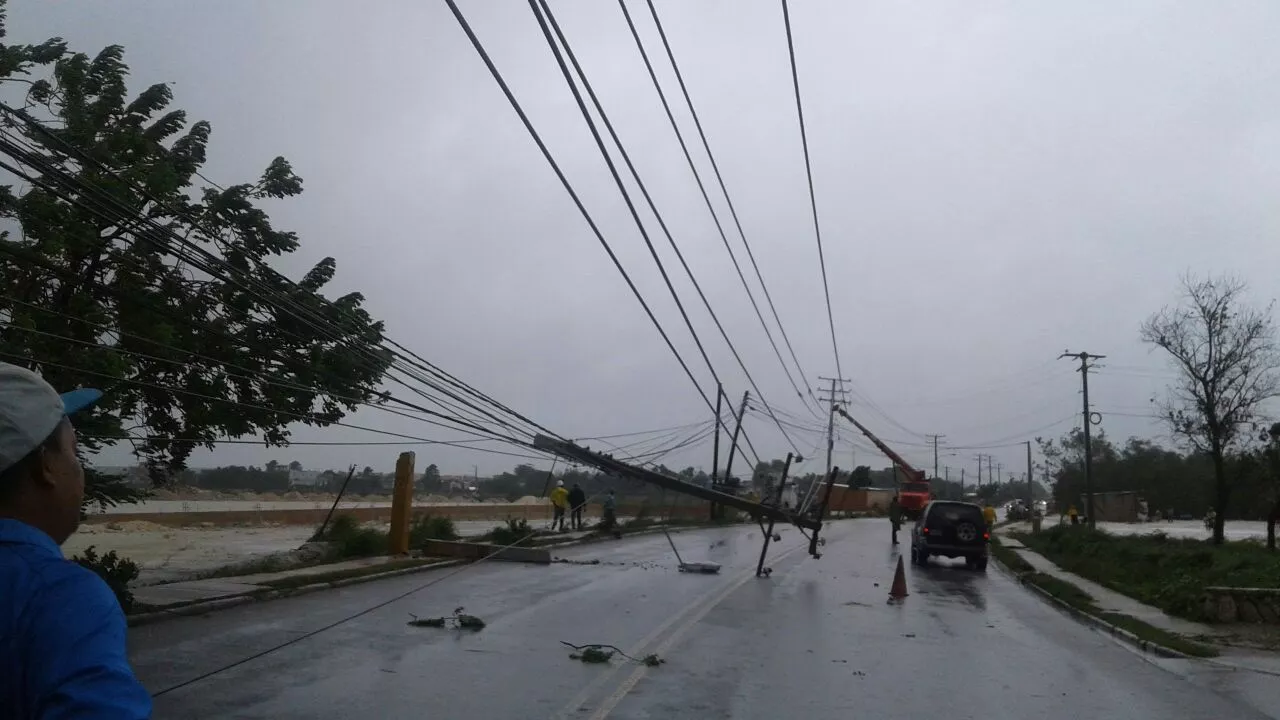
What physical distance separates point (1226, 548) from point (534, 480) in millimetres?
53811

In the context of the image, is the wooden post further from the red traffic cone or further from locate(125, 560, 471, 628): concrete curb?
the red traffic cone

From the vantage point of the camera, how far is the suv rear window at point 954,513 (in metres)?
28.4

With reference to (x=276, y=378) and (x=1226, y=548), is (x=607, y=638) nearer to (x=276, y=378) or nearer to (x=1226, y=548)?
(x=276, y=378)

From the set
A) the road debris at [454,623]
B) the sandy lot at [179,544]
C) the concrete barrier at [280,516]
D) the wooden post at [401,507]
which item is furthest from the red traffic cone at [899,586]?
the concrete barrier at [280,516]

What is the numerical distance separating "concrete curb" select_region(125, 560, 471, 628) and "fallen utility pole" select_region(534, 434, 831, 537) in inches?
185

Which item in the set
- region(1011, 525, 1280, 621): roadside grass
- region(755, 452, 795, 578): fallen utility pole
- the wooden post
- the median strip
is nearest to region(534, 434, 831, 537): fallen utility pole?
region(755, 452, 795, 578): fallen utility pole

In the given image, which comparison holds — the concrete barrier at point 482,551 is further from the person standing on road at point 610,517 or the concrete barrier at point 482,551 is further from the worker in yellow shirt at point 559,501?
the person standing on road at point 610,517

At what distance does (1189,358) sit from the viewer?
29469 mm

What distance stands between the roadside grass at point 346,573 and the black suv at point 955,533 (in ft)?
43.5

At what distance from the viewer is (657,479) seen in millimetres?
19109

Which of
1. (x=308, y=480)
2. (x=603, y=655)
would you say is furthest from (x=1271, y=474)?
(x=308, y=480)

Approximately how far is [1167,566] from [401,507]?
57.3 ft

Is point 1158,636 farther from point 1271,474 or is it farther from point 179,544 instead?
point 179,544

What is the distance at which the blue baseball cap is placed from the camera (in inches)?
76.1
